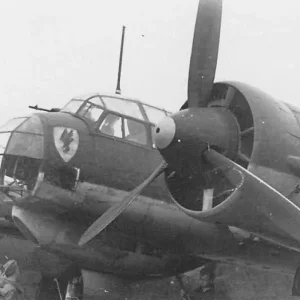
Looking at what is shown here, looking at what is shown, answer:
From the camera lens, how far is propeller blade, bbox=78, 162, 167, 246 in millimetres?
7992

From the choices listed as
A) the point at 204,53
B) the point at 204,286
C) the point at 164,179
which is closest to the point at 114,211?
the point at 164,179

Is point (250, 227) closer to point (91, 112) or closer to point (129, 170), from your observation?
point (129, 170)

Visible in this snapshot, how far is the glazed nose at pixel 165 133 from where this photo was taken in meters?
7.01

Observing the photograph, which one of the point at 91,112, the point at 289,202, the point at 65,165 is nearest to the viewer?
the point at 289,202

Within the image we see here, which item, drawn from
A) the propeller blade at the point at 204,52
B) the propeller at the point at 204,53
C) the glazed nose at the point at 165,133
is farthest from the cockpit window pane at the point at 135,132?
the glazed nose at the point at 165,133

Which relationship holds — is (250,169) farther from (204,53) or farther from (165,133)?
(204,53)

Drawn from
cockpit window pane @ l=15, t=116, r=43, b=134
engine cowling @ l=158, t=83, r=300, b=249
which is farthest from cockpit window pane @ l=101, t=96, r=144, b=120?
engine cowling @ l=158, t=83, r=300, b=249

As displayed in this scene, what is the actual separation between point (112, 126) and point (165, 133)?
2.09 meters

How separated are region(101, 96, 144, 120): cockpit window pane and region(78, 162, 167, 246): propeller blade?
58.5 inches

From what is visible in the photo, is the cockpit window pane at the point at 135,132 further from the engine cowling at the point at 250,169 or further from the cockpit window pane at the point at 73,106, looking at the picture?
the engine cowling at the point at 250,169

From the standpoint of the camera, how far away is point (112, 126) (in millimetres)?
8969

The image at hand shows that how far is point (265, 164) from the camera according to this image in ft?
22.1

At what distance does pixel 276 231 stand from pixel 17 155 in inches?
154

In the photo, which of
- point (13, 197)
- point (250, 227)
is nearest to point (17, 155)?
point (13, 197)
